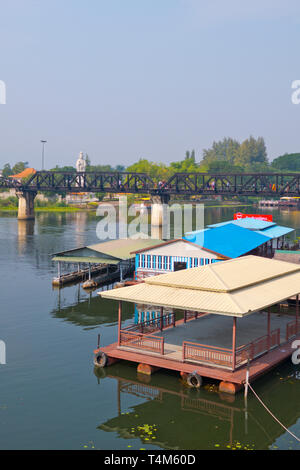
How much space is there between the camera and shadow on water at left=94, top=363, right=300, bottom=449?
89.7 feet

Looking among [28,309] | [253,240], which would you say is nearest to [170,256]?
[253,240]

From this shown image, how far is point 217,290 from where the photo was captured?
34.3m

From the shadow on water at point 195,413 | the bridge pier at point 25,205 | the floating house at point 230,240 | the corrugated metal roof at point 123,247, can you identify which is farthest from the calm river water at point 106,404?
the bridge pier at point 25,205

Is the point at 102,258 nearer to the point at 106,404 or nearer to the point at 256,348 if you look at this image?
the point at 256,348

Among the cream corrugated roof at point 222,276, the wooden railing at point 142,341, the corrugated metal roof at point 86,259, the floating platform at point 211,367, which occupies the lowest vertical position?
the floating platform at point 211,367

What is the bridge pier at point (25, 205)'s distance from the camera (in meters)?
180

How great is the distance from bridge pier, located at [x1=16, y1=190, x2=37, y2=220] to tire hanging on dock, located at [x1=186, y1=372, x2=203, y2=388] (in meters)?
152

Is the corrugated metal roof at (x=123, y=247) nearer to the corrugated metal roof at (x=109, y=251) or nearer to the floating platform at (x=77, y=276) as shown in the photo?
the corrugated metal roof at (x=109, y=251)

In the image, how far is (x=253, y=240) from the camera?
6700cm

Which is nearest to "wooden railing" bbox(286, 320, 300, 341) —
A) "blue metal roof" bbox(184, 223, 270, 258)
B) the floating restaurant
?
the floating restaurant

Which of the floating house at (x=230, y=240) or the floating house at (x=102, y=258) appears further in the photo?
the floating house at (x=102, y=258)

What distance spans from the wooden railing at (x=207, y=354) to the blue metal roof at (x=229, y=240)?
24.0 metres
